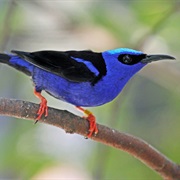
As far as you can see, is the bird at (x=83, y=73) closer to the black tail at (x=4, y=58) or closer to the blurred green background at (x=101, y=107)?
the black tail at (x=4, y=58)

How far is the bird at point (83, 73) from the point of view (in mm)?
3064

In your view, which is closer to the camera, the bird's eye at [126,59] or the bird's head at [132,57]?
the bird's head at [132,57]

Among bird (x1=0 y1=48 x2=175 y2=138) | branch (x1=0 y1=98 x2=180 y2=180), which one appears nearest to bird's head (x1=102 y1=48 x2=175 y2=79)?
bird (x1=0 y1=48 x2=175 y2=138)

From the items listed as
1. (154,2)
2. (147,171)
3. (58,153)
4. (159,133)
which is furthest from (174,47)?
(58,153)

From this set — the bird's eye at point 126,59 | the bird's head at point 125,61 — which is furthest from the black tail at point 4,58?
the bird's eye at point 126,59

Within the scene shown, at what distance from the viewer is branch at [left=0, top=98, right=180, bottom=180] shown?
2.58 meters

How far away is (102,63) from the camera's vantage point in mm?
3176

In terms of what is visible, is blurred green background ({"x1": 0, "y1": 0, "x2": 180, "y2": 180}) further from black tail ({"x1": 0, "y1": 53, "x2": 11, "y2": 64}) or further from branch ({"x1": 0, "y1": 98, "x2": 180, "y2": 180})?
branch ({"x1": 0, "y1": 98, "x2": 180, "y2": 180})

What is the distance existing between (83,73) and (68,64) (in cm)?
11

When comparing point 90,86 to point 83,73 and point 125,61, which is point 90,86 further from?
point 125,61

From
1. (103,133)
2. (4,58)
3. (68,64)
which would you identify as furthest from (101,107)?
(103,133)

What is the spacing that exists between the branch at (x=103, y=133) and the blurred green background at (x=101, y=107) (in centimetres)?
60

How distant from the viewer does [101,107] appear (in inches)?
169

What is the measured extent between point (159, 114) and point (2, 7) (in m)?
1.62
